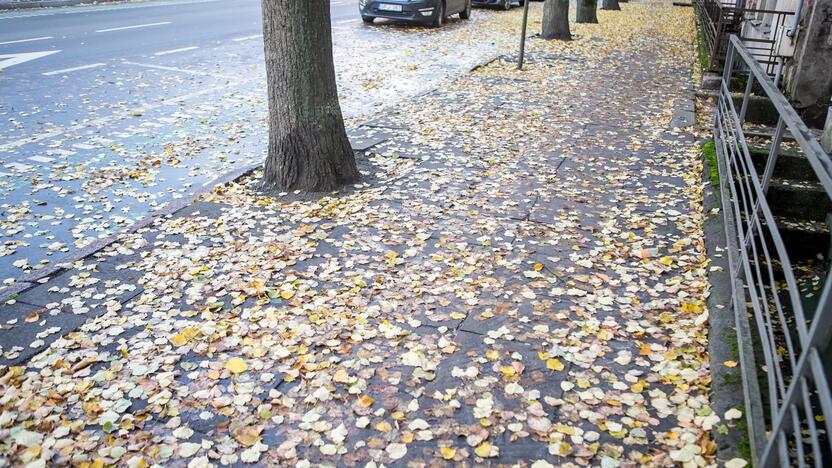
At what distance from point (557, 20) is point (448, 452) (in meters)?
15.7

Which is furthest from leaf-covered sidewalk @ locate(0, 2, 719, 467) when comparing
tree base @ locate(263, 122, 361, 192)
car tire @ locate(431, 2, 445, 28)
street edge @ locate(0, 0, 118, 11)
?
street edge @ locate(0, 0, 118, 11)

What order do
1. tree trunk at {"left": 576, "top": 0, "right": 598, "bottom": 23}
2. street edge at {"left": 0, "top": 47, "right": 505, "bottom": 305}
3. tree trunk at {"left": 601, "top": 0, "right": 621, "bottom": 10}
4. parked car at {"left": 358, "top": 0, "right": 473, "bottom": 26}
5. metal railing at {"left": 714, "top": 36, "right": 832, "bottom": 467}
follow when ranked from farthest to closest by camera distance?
tree trunk at {"left": 601, "top": 0, "right": 621, "bottom": 10}
tree trunk at {"left": 576, "top": 0, "right": 598, "bottom": 23}
parked car at {"left": 358, "top": 0, "right": 473, "bottom": 26}
street edge at {"left": 0, "top": 47, "right": 505, "bottom": 305}
metal railing at {"left": 714, "top": 36, "right": 832, "bottom": 467}

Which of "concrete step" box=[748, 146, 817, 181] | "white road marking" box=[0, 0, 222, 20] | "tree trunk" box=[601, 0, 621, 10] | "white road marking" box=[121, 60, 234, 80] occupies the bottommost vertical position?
"concrete step" box=[748, 146, 817, 181]

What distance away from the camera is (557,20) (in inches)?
659

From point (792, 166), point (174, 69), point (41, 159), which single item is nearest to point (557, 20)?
point (174, 69)

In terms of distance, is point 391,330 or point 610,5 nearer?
point 391,330

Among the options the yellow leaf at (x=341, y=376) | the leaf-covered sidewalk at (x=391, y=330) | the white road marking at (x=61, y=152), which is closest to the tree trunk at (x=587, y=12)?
the leaf-covered sidewalk at (x=391, y=330)

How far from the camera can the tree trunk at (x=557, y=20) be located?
16.6m

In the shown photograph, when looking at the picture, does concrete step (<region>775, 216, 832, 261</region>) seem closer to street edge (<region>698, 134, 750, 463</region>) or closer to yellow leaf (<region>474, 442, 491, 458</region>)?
street edge (<region>698, 134, 750, 463</region>)

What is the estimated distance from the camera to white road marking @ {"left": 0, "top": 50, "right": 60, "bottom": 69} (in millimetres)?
11361

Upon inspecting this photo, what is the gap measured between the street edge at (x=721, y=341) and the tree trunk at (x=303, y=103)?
3492mm

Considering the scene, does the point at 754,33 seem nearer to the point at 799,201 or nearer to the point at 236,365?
the point at 799,201

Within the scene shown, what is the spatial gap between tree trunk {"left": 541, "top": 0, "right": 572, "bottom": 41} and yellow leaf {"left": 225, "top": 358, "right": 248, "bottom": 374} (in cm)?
1509

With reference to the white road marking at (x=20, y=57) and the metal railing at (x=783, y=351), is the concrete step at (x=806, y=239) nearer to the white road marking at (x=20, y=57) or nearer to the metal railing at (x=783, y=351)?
the metal railing at (x=783, y=351)
